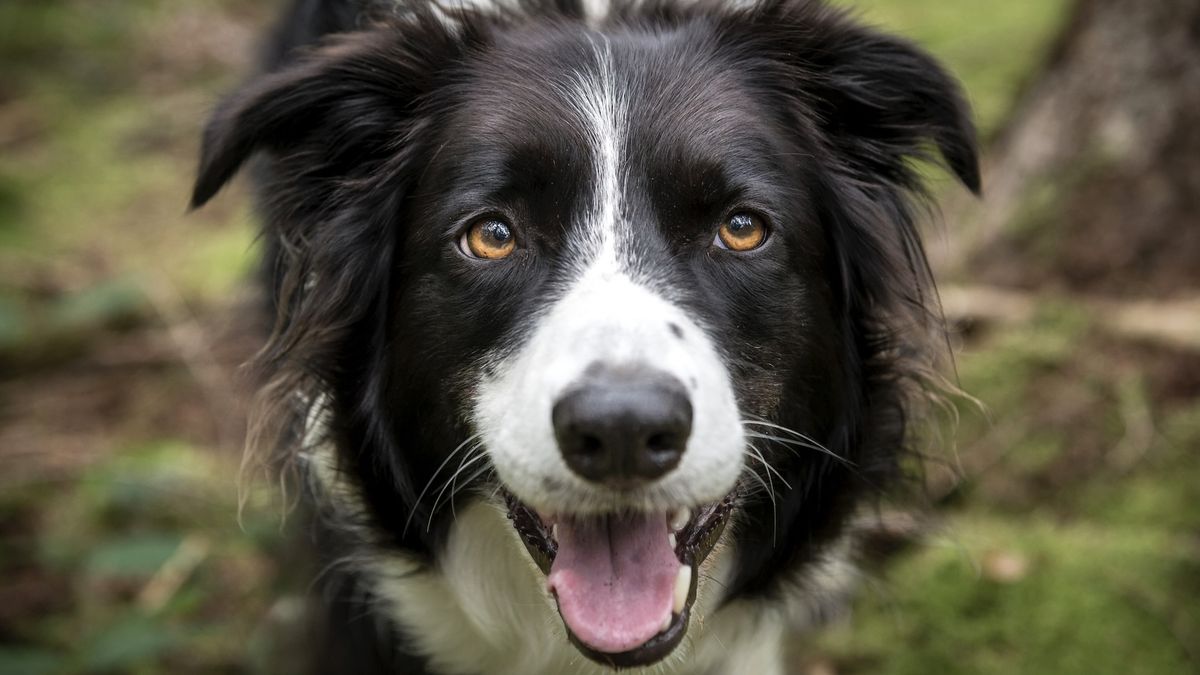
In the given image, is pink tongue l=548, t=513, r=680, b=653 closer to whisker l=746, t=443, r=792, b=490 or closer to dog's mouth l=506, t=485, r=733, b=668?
dog's mouth l=506, t=485, r=733, b=668

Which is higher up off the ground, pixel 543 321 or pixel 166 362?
pixel 543 321

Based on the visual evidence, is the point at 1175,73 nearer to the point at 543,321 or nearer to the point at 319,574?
the point at 543,321

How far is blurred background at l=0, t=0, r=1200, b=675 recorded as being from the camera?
3.34 meters

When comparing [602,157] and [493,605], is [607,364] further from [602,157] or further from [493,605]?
[493,605]

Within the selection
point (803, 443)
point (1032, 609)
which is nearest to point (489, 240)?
point (803, 443)

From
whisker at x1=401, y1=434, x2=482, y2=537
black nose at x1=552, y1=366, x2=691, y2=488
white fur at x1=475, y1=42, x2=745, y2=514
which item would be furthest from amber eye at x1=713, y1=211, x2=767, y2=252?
whisker at x1=401, y1=434, x2=482, y2=537

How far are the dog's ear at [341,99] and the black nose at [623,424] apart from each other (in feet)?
3.44

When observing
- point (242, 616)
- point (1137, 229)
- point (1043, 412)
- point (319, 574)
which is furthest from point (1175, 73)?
point (242, 616)

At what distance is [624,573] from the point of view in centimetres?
227

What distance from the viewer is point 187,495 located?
165 inches

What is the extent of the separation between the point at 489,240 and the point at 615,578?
77 centimetres

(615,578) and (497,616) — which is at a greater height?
(615,578)

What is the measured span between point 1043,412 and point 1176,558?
713 mm

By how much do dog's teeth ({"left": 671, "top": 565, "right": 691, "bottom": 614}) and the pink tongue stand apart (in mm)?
12
